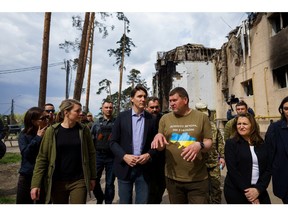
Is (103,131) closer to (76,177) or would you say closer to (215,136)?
(76,177)

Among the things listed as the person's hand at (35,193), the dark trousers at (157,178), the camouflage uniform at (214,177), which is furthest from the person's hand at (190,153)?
the person's hand at (35,193)

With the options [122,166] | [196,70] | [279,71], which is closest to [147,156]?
[122,166]

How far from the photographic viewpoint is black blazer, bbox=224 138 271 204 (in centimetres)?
259

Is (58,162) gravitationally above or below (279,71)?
below

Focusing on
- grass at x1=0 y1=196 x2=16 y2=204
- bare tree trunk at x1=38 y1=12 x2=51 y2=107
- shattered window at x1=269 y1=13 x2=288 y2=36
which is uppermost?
shattered window at x1=269 y1=13 x2=288 y2=36

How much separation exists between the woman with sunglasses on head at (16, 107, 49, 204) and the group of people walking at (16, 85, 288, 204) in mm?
12

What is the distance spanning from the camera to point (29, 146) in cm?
298

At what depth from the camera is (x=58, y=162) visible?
2822 mm

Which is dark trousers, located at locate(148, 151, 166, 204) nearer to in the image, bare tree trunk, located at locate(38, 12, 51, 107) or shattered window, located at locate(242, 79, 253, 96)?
bare tree trunk, located at locate(38, 12, 51, 107)

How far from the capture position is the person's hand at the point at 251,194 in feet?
8.24

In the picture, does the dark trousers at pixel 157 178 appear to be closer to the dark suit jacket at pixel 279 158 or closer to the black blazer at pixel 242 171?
the black blazer at pixel 242 171

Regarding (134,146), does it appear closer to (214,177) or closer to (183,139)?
(183,139)

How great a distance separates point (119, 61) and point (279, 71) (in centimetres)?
1872

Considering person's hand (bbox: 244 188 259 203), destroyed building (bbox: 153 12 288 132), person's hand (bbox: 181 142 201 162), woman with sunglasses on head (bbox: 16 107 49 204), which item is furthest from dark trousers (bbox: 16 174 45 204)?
destroyed building (bbox: 153 12 288 132)
